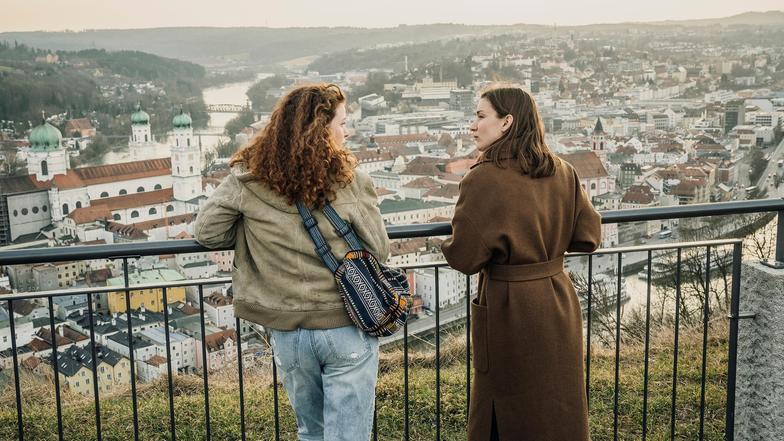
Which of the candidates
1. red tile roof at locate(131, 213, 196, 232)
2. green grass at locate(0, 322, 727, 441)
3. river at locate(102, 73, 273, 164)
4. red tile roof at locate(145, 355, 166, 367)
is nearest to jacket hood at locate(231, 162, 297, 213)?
green grass at locate(0, 322, 727, 441)

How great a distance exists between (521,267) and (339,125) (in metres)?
0.53

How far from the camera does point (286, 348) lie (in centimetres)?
166

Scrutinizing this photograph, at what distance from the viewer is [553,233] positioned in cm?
177

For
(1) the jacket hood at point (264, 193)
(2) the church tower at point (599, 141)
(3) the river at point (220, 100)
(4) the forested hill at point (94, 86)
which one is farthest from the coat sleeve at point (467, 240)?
(4) the forested hill at point (94, 86)

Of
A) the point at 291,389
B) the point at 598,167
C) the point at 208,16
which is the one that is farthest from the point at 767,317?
the point at 208,16

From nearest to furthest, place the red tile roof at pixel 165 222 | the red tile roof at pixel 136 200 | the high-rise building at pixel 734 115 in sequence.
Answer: the red tile roof at pixel 165 222 < the high-rise building at pixel 734 115 < the red tile roof at pixel 136 200

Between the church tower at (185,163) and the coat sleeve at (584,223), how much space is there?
61.5m

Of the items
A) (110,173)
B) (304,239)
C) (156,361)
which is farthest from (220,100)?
(304,239)

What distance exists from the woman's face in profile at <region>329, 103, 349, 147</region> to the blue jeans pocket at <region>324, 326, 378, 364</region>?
0.41 m

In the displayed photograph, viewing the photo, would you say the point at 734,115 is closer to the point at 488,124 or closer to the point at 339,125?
the point at 488,124

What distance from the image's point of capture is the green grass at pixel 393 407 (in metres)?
3.28

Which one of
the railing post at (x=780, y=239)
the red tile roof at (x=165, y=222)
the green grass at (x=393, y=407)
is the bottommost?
the red tile roof at (x=165, y=222)

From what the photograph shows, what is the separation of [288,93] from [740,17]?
89058 millimetres

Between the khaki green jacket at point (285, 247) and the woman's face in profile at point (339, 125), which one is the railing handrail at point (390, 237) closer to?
the khaki green jacket at point (285, 247)
